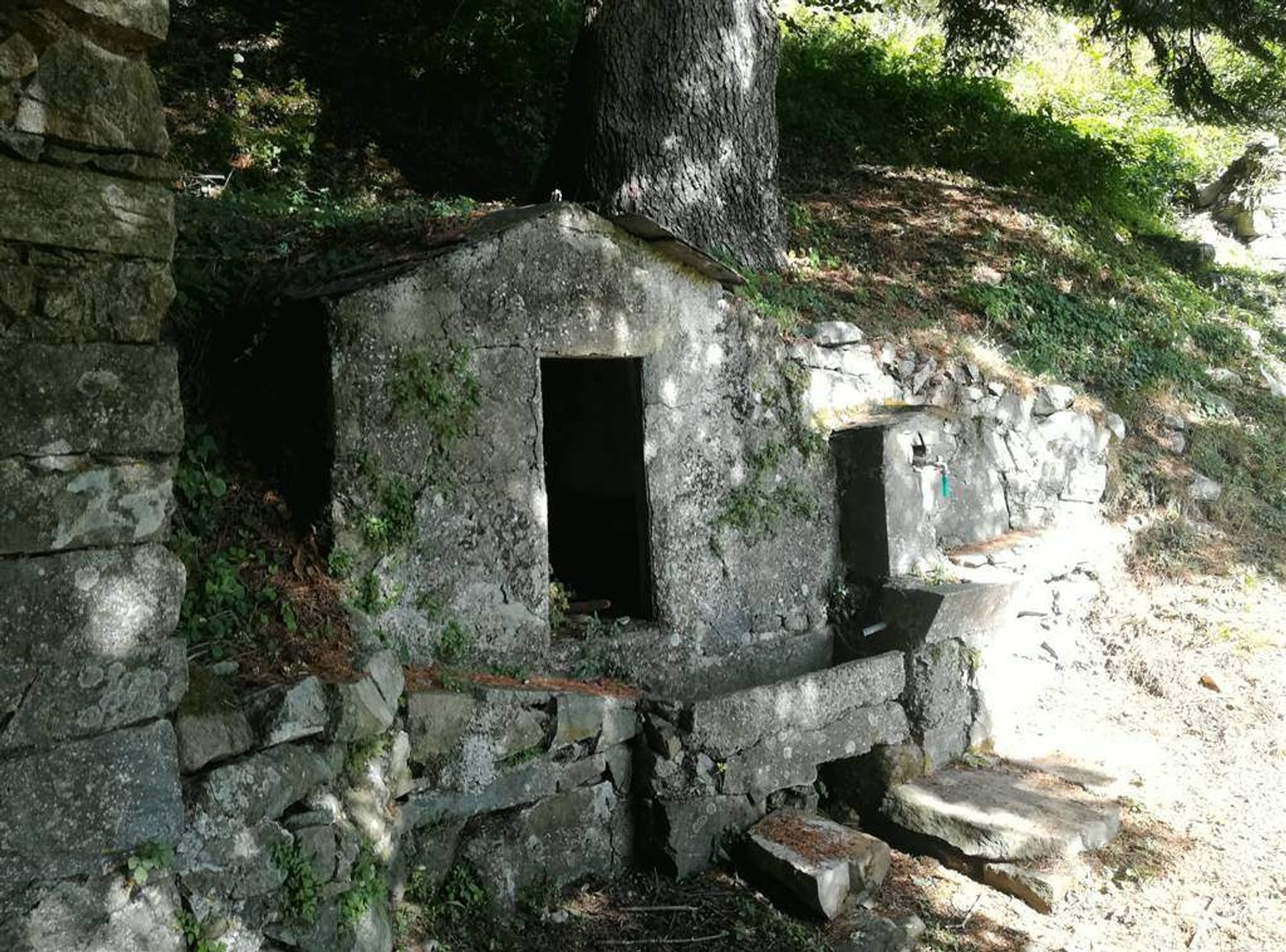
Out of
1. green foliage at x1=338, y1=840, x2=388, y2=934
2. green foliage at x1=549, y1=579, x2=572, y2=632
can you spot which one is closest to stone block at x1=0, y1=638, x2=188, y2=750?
green foliage at x1=338, y1=840, x2=388, y2=934

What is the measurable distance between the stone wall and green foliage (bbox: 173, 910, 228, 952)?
0.04 metres

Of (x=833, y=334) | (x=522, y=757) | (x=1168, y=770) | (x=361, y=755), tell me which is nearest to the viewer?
(x=361, y=755)

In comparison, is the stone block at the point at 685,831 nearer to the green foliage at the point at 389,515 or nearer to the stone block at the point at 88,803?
the green foliage at the point at 389,515

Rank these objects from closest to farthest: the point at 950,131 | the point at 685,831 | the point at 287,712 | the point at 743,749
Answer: the point at 287,712 < the point at 685,831 < the point at 743,749 < the point at 950,131

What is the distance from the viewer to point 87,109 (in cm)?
252

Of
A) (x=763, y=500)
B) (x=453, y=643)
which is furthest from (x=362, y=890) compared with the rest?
(x=763, y=500)

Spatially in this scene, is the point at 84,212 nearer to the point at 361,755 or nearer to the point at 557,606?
the point at 361,755

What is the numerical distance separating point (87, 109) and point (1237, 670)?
22.4 ft

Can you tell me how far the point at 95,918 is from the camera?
259 cm

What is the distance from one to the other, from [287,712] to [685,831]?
83.1 inches

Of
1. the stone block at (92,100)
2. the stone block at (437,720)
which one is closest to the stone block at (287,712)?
the stone block at (437,720)

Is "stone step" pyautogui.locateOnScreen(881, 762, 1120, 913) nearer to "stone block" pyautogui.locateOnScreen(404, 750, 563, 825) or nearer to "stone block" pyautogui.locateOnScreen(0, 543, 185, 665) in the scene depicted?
"stone block" pyautogui.locateOnScreen(404, 750, 563, 825)

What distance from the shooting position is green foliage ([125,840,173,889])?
2.66 m

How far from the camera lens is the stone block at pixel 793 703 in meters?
4.67
